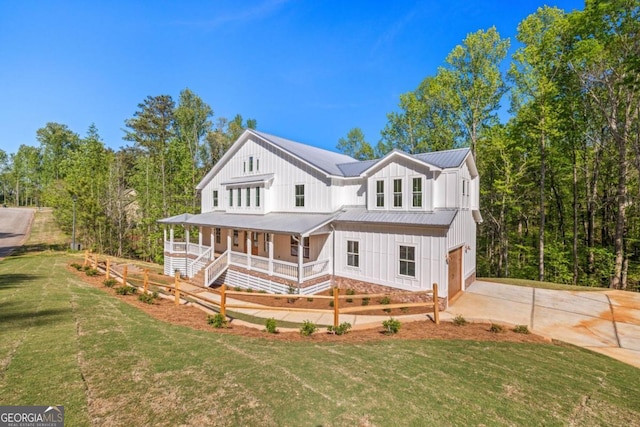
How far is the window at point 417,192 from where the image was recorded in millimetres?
13789

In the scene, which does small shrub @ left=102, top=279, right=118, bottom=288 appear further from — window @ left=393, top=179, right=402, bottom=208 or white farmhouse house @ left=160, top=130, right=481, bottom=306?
window @ left=393, top=179, right=402, bottom=208

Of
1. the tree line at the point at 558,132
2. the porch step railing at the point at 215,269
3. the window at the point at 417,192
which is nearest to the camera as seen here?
the window at the point at 417,192

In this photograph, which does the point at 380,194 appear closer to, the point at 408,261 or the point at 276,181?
the point at 408,261

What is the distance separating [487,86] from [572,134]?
6820mm

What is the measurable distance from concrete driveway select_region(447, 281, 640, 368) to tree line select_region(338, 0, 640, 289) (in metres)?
6.42

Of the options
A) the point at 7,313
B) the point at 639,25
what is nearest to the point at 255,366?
the point at 7,313

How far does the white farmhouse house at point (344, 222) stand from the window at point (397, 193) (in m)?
0.05

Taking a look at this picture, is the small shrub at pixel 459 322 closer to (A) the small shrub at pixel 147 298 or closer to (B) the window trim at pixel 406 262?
(B) the window trim at pixel 406 262

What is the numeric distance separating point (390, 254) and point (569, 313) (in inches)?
297

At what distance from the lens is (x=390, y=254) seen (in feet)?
44.4

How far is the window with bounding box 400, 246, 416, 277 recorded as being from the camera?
1283 centimetres

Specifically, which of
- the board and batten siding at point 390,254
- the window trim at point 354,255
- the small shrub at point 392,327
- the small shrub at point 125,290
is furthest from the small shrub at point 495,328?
the small shrub at point 125,290

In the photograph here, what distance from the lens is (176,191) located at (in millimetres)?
33062

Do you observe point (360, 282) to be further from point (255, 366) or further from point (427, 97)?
point (427, 97)
